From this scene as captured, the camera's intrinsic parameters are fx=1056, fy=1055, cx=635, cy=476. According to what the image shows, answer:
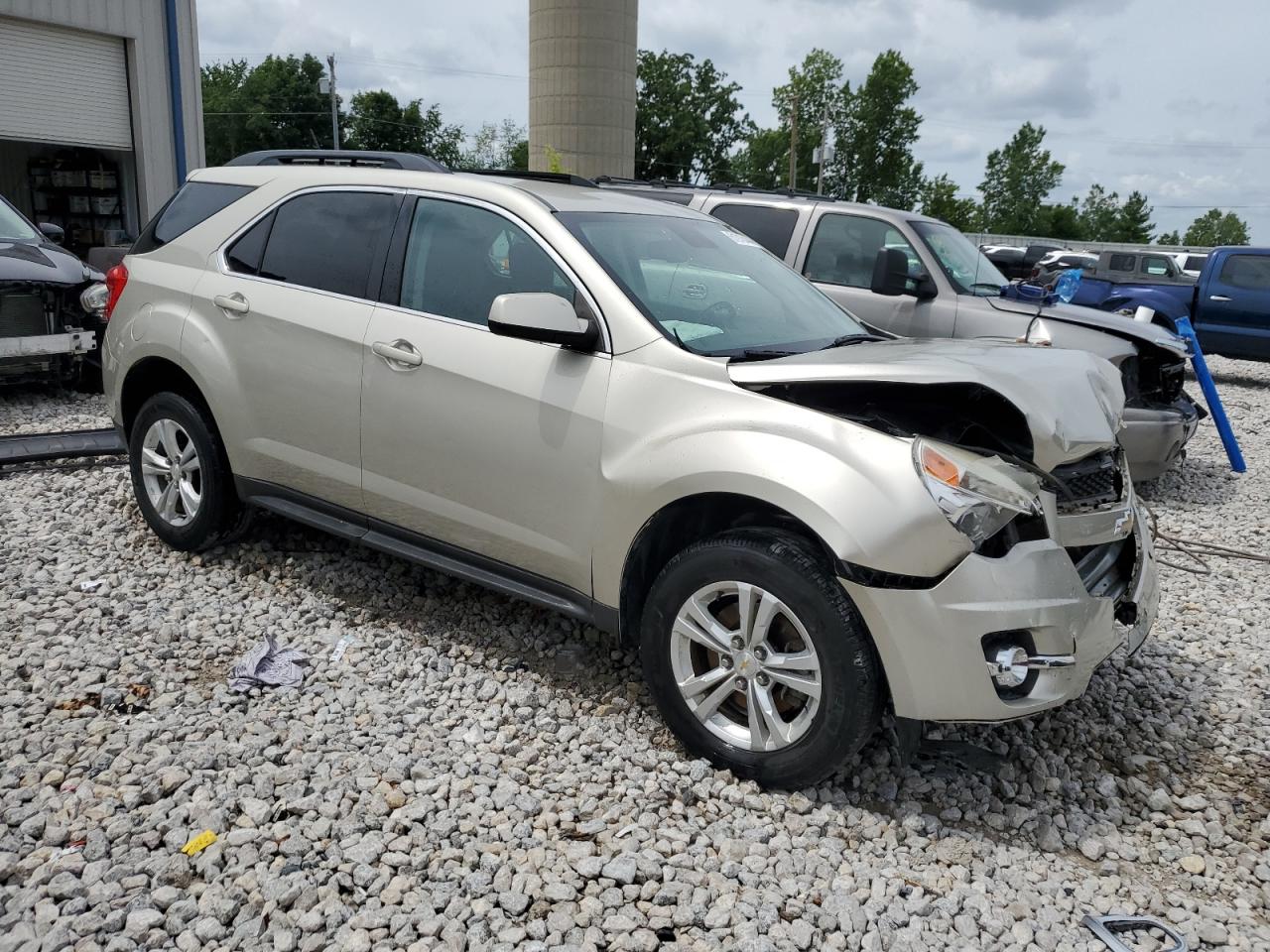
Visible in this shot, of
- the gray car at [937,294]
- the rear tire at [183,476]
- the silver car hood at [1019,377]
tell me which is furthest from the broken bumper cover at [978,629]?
the gray car at [937,294]

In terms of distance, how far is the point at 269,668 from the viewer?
4.05m

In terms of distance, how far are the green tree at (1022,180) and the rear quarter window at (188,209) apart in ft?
266

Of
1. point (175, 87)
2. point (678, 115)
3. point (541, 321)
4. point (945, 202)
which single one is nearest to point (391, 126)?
point (678, 115)

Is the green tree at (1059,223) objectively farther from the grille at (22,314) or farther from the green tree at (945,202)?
the grille at (22,314)

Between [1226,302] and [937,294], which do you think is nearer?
[937,294]

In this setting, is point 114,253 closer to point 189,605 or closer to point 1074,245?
point 189,605

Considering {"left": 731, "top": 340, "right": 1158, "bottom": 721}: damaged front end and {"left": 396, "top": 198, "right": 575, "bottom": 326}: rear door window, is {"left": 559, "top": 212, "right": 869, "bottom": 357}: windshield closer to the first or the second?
{"left": 396, "top": 198, "right": 575, "bottom": 326}: rear door window

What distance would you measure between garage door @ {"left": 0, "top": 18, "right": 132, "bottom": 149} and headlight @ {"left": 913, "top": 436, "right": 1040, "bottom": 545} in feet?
55.6

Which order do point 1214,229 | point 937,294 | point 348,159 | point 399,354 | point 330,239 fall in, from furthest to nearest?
point 1214,229 → point 937,294 → point 348,159 → point 330,239 → point 399,354

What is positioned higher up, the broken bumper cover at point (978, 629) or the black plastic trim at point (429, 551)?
the broken bumper cover at point (978, 629)

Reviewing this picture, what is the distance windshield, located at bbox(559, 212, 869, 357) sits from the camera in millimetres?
3750

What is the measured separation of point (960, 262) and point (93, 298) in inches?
273

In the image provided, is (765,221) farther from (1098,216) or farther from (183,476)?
(1098,216)

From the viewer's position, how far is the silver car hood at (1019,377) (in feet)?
10.4
